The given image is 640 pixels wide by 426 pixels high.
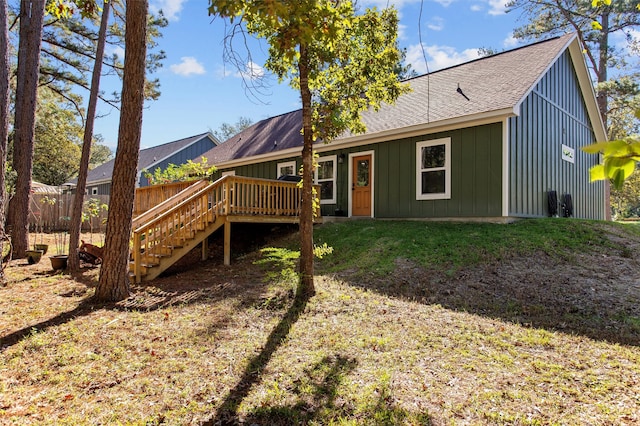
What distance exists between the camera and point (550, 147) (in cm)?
1007

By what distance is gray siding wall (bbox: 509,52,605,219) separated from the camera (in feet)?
28.2

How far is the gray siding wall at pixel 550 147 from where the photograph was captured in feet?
28.2

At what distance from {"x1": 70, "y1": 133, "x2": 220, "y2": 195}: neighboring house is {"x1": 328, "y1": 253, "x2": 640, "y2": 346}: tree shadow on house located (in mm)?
22106

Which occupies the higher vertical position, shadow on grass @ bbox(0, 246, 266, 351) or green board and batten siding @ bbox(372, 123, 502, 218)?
green board and batten siding @ bbox(372, 123, 502, 218)

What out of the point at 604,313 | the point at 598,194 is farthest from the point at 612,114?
the point at 604,313

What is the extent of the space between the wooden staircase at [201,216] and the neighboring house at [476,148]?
7.75ft

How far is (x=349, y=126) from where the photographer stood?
18.9 ft

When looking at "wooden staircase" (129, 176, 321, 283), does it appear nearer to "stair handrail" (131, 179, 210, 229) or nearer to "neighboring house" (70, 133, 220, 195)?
"stair handrail" (131, 179, 210, 229)

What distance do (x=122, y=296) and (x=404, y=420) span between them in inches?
171

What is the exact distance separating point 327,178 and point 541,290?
7276mm

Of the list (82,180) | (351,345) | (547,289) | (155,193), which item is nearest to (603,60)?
(547,289)

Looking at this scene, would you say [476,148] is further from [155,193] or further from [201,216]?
[155,193]

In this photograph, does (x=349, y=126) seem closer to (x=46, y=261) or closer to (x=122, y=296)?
(x=122, y=296)

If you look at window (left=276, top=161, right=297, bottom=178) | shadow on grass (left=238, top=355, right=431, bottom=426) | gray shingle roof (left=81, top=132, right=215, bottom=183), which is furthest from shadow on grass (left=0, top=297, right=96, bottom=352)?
gray shingle roof (left=81, top=132, right=215, bottom=183)
